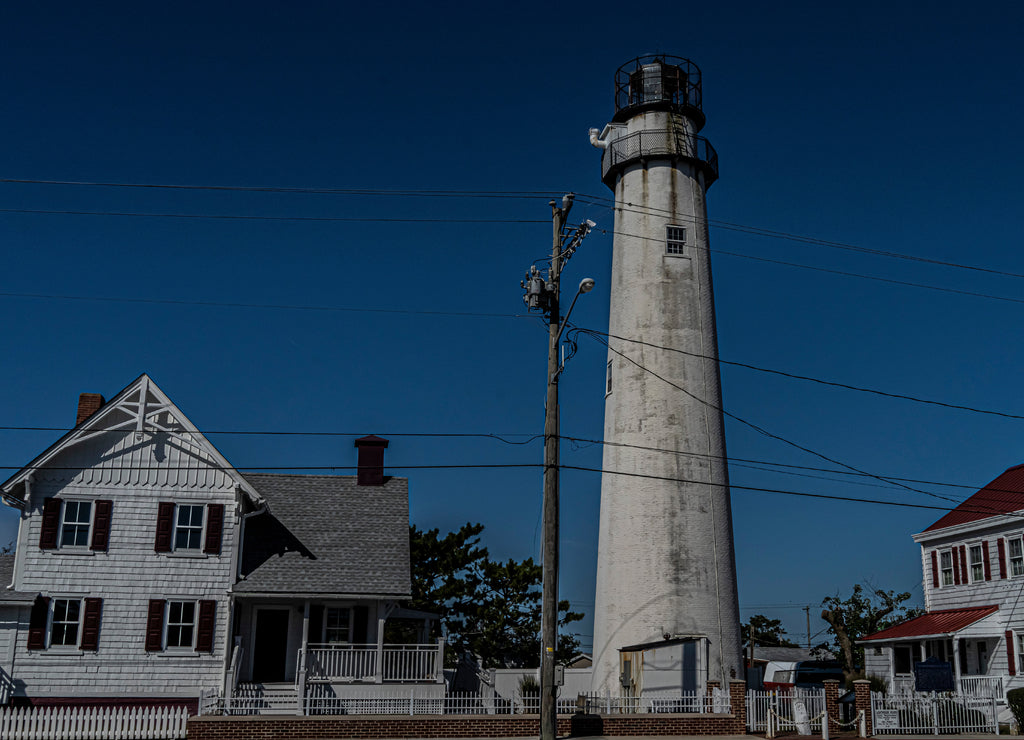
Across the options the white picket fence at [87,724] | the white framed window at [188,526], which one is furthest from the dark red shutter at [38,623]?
the white framed window at [188,526]

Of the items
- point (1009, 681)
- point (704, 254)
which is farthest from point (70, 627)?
point (1009, 681)

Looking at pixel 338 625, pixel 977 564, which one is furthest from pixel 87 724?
pixel 977 564

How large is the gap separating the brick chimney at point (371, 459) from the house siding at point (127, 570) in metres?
5.11

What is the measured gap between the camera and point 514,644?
41750 mm

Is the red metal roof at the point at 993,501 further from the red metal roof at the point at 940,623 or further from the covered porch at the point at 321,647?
the covered porch at the point at 321,647

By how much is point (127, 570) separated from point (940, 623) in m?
24.1

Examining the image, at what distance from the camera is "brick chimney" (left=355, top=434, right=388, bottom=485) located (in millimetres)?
32750

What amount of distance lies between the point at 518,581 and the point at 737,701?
58.1ft

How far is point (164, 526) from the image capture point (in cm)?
2814

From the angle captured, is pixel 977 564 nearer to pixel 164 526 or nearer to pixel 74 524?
pixel 164 526

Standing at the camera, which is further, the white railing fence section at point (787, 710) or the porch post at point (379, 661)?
the porch post at point (379, 661)

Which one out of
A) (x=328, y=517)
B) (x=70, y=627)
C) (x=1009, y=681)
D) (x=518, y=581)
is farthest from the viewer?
(x=518, y=581)

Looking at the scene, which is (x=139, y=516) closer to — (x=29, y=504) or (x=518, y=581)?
(x=29, y=504)

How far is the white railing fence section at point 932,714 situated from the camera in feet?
81.2
